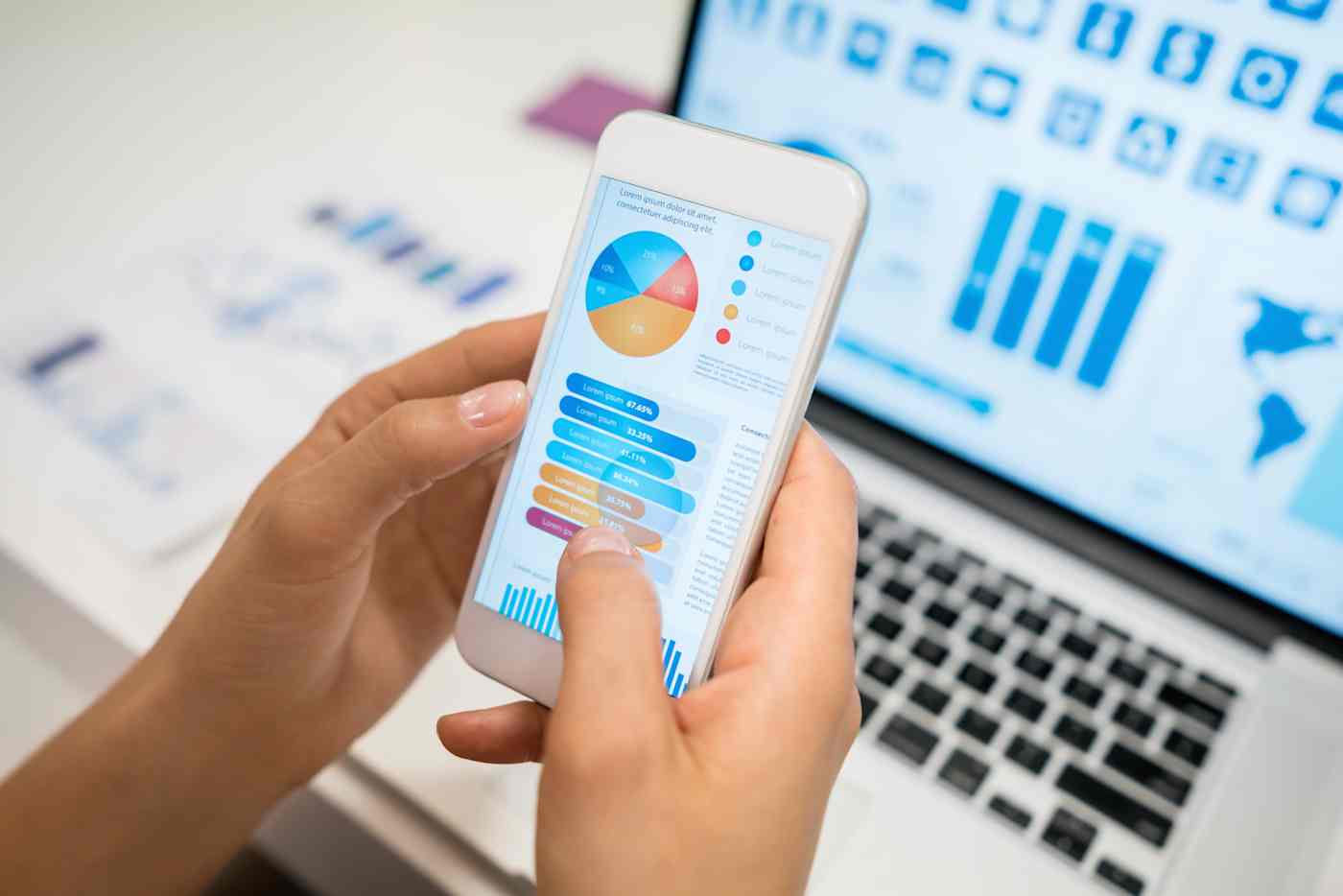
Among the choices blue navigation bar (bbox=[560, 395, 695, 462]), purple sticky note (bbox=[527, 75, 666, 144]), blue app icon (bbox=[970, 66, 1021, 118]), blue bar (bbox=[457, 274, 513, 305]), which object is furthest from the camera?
purple sticky note (bbox=[527, 75, 666, 144])

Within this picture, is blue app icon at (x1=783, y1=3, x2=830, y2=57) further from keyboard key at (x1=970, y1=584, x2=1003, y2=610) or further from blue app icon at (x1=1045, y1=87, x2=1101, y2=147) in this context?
keyboard key at (x1=970, y1=584, x2=1003, y2=610)

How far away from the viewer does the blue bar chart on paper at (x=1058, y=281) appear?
1.64 feet

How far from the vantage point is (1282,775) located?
49 cm

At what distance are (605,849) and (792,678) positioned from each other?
0.08m

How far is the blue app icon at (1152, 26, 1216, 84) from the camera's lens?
456 mm

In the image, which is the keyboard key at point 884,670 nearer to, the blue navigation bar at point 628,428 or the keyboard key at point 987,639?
the keyboard key at point 987,639

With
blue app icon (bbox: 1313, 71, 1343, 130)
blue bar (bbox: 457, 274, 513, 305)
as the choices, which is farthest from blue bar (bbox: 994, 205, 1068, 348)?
blue bar (bbox: 457, 274, 513, 305)

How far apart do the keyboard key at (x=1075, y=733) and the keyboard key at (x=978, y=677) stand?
1.4 inches

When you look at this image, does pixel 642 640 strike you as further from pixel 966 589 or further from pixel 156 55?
pixel 156 55

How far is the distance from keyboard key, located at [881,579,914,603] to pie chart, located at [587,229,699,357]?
0.73 feet

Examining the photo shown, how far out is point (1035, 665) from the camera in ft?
1.73

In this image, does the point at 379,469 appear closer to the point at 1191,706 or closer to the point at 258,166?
the point at 1191,706

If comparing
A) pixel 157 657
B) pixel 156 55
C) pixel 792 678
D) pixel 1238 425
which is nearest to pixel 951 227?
pixel 1238 425

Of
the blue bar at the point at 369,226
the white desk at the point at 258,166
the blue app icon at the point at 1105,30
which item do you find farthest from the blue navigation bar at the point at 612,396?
the blue bar at the point at 369,226
